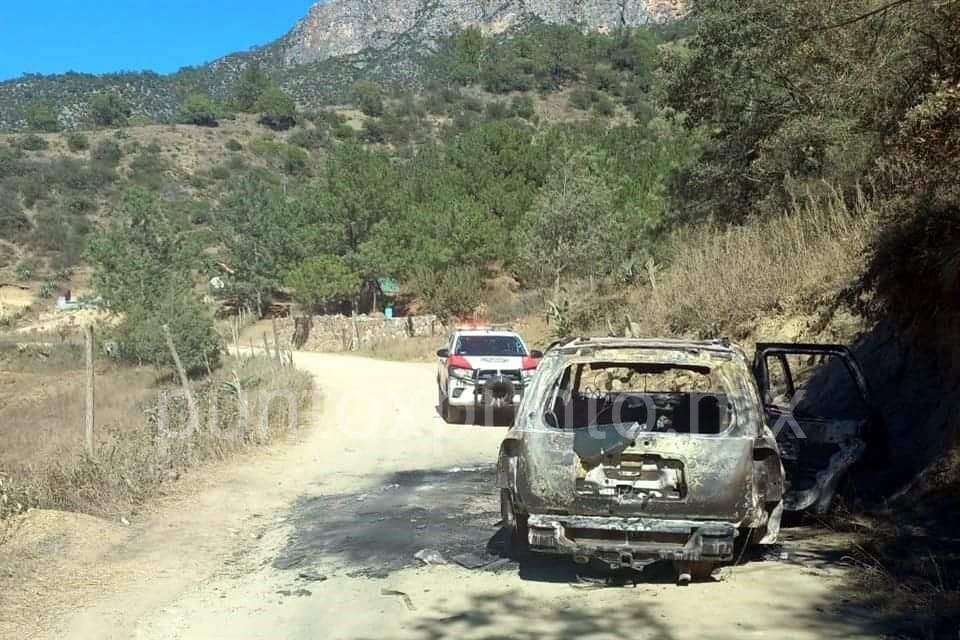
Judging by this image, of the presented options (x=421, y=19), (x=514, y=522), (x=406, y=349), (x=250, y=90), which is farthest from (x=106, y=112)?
(x=514, y=522)

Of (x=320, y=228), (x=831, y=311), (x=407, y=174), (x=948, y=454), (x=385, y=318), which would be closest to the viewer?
(x=948, y=454)

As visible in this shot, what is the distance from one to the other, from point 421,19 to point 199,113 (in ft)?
176

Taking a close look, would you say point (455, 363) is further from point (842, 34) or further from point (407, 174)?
point (407, 174)

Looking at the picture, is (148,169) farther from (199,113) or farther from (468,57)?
(468,57)

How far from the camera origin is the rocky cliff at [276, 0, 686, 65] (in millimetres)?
124312

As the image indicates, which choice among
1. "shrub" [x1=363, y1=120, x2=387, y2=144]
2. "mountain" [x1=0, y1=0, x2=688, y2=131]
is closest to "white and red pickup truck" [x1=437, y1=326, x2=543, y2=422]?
"shrub" [x1=363, y1=120, x2=387, y2=144]

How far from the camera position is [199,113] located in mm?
99062

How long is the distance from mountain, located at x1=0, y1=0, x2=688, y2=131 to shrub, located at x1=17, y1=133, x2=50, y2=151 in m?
19.4

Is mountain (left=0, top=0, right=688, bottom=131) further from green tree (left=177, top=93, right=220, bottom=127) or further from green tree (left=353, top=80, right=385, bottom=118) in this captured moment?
green tree (left=353, top=80, right=385, bottom=118)

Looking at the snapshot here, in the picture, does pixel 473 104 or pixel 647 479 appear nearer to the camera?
pixel 647 479

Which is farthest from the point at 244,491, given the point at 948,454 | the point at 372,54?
the point at 372,54

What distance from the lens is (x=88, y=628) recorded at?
5.66 meters

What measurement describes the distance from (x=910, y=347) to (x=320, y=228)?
41646 millimetres

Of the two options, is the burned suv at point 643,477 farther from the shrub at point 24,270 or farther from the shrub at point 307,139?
the shrub at point 307,139
